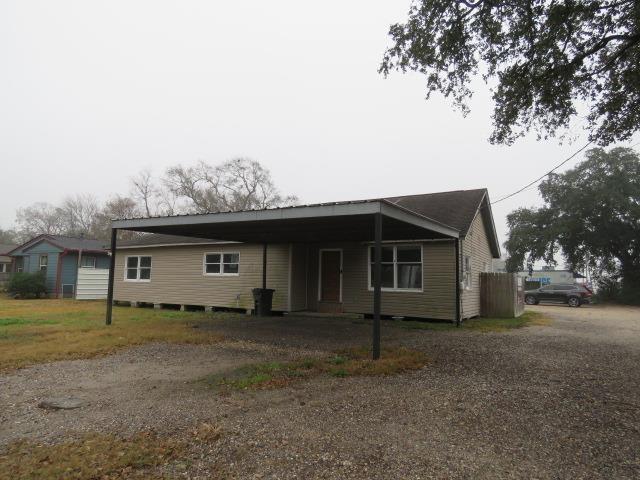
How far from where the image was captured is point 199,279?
16750mm

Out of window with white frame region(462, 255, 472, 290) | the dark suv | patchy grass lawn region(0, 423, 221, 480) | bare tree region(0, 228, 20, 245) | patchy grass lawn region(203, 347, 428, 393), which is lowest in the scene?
patchy grass lawn region(0, 423, 221, 480)

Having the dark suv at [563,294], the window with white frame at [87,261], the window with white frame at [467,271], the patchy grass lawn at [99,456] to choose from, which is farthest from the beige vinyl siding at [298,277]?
the dark suv at [563,294]

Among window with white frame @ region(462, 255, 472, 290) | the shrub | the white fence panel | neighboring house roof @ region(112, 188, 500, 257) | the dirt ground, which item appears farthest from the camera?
the shrub

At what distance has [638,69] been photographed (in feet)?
27.1

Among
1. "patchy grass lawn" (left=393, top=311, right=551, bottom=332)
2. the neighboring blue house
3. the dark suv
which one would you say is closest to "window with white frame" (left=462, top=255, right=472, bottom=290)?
"patchy grass lawn" (left=393, top=311, right=551, bottom=332)

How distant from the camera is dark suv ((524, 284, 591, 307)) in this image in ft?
78.6

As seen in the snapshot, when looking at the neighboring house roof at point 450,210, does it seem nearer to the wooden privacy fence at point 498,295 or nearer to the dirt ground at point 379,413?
the wooden privacy fence at point 498,295

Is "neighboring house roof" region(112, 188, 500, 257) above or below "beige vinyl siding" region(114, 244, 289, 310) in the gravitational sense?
above

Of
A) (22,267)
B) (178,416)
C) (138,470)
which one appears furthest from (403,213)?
(22,267)

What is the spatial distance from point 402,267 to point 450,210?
9.63ft

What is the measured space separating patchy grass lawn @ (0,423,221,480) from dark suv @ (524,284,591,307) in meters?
25.3

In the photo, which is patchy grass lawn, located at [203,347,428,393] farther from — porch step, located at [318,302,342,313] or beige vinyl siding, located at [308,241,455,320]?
porch step, located at [318,302,342,313]

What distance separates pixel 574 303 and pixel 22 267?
33803 mm

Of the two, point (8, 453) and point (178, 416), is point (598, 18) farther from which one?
point (8, 453)
